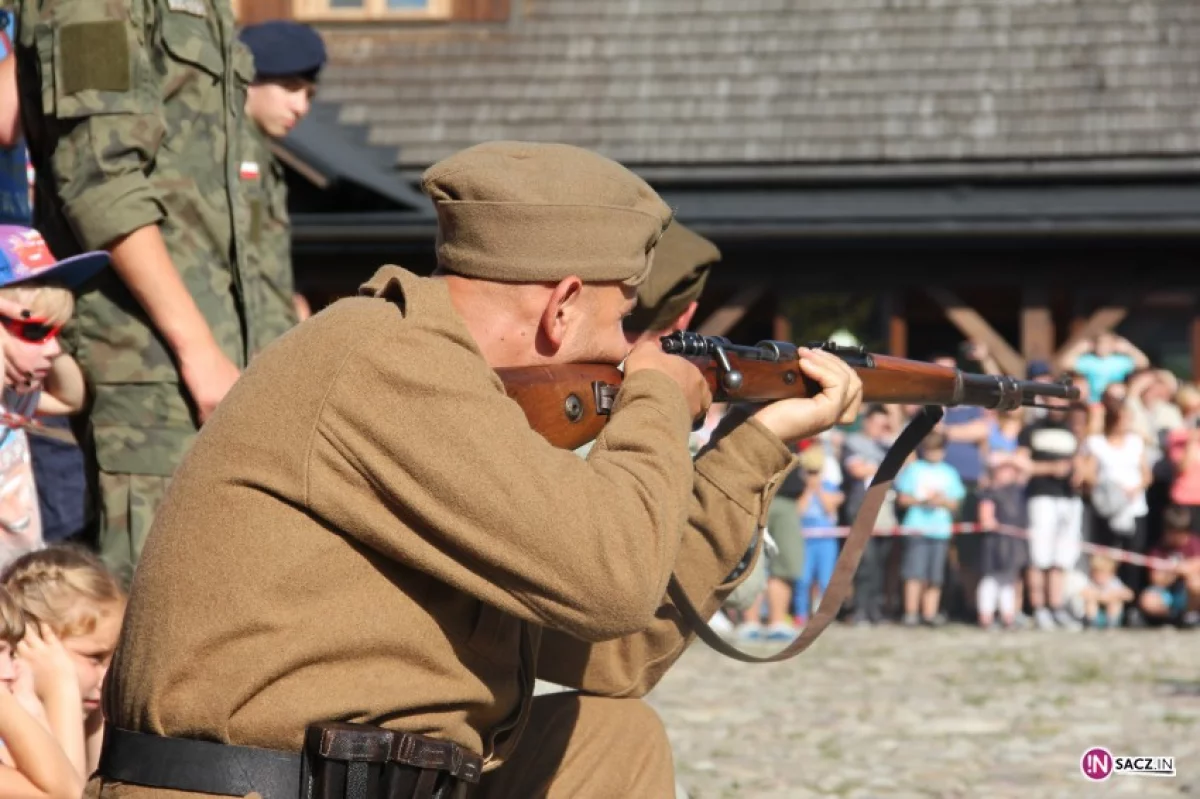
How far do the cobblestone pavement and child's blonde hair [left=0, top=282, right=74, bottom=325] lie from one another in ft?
11.4

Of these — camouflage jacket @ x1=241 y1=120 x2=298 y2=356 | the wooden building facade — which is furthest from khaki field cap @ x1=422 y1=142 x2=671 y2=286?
the wooden building facade

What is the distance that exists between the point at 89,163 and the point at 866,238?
1562 cm

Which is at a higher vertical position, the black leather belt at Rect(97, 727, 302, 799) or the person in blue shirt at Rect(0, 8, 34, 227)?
the person in blue shirt at Rect(0, 8, 34, 227)

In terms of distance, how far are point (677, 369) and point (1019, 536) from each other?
11754 millimetres

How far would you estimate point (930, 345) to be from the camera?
2220 centimetres

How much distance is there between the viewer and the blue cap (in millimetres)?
4422

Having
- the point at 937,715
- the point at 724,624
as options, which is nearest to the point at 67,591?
the point at 937,715

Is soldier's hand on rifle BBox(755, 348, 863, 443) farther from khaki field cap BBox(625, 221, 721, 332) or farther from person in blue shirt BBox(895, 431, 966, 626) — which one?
person in blue shirt BBox(895, 431, 966, 626)

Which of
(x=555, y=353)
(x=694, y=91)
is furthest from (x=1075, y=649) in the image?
(x=555, y=353)

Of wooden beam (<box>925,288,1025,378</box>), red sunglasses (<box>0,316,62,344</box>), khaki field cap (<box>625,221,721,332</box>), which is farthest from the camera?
wooden beam (<box>925,288,1025,378</box>)

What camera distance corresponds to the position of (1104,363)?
661 inches

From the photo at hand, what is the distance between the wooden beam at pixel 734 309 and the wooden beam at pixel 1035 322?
2.47 metres

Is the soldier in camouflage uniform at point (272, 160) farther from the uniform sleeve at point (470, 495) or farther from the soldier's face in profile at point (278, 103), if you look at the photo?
the uniform sleeve at point (470, 495)

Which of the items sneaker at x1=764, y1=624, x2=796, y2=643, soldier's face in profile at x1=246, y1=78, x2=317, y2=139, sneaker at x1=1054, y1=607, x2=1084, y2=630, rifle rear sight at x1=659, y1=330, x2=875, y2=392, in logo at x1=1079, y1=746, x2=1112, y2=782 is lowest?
sneaker at x1=764, y1=624, x2=796, y2=643
